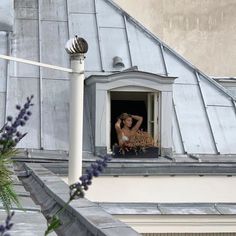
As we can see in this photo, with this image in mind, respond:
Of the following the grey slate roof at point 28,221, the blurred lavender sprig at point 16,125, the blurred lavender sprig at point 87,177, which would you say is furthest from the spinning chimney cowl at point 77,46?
the blurred lavender sprig at point 87,177

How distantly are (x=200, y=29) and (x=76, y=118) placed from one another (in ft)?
42.4

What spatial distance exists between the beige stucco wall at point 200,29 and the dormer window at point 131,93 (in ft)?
31.7

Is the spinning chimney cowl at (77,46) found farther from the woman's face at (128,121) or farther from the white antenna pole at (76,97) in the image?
the woman's face at (128,121)

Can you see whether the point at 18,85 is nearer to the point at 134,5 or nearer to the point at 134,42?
the point at 134,42

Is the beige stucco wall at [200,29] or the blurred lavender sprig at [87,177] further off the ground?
the beige stucco wall at [200,29]

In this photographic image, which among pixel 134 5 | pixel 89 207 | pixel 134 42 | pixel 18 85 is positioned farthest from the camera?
pixel 134 5

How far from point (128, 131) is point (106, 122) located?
0.44 m

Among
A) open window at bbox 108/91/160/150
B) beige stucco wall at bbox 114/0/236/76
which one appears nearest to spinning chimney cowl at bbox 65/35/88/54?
open window at bbox 108/91/160/150

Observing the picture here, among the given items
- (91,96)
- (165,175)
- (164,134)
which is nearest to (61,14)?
(91,96)

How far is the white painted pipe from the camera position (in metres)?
7.12

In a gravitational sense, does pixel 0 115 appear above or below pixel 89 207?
above

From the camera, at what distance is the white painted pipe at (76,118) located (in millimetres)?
7121

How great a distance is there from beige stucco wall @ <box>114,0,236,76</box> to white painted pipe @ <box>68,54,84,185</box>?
12.1m

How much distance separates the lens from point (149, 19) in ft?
63.6
